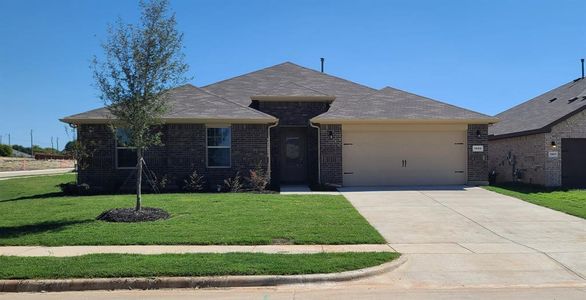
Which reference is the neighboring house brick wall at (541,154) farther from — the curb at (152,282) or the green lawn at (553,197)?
the curb at (152,282)

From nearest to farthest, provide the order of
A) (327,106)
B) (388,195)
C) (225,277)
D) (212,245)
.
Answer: (225,277) < (212,245) < (388,195) < (327,106)

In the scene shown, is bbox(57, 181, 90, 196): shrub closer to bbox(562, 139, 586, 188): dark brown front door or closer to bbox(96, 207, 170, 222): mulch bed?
bbox(96, 207, 170, 222): mulch bed

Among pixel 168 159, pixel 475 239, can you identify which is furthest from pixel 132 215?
pixel 475 239

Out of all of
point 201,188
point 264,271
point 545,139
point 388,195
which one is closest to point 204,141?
point 201,188

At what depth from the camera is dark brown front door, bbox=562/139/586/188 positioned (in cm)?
1944

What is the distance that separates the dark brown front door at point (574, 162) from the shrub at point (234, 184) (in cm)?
1242

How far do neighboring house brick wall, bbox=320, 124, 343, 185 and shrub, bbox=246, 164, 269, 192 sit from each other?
2.21 m

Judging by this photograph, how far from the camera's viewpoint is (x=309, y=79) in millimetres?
24422

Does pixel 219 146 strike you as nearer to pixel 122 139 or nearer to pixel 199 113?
pixel 199 113

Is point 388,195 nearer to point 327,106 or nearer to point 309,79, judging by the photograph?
point 327,106

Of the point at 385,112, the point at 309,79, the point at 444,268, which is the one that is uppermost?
the point at 309,79

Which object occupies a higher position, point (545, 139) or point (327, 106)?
point (327, 106)

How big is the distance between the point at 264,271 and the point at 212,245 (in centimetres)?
225

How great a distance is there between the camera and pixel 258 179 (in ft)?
58.2
